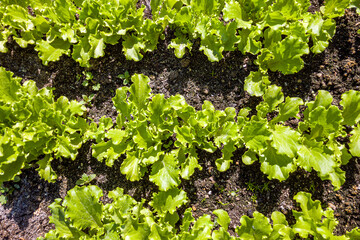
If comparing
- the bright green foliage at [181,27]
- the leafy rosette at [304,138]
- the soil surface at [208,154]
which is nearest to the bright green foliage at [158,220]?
the soil surface at [208,154]

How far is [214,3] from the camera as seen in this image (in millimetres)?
3408

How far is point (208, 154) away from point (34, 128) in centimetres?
204

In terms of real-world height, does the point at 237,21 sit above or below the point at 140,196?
above

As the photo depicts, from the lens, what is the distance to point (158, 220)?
10.8 ft

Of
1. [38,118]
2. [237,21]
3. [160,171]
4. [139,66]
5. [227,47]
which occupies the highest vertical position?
[237,21]

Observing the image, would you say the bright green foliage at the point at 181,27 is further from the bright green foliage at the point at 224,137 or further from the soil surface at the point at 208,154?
the bright green foliage at the point at 224,137

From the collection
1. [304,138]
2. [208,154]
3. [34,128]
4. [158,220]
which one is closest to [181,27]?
[208,154]

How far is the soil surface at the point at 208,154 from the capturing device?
11.3 feet

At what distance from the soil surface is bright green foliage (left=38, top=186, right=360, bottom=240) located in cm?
25

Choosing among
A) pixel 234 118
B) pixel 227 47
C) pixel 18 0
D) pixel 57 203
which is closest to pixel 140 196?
pixel 57 203

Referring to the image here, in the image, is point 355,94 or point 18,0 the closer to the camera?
point 355,94

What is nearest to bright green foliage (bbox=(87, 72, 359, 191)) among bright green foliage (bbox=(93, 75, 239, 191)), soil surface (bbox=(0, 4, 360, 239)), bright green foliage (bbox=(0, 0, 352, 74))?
bright green foliage (bbox=(93, 75, 239, 191))

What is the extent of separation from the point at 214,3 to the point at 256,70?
0.96 metres

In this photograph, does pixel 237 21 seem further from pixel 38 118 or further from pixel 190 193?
pixel 38 118
